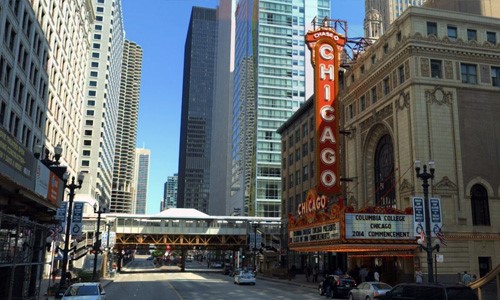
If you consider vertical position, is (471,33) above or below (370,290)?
above

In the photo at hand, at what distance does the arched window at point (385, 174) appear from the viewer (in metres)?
47.4

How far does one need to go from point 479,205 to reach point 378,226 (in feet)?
35.3

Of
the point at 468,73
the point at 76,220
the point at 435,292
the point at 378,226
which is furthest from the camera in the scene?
the point at 468,73

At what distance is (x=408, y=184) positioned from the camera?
4253 cm

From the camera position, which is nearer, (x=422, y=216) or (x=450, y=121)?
(x=422, y=216)

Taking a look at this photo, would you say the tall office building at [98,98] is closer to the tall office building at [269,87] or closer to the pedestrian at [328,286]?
the tall office building at [269,87]

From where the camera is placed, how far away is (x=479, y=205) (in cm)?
4297

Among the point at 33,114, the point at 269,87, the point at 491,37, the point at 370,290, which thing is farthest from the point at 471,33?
the point at 269,87

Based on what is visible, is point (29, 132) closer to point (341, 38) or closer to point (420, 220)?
point (341, 38)

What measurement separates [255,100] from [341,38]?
269 feet

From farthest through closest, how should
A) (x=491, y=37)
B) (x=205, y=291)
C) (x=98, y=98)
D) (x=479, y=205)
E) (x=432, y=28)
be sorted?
(x=98, y=98) < (x=491, y=37) < (x=432, y=28) < (x=479, y=205) < (x=205, y=291)

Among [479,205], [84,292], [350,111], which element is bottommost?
[84,292]

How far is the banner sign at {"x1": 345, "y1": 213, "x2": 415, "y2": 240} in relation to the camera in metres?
38.6

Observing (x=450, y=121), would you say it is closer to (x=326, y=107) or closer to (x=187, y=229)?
(x=326, y=107)
